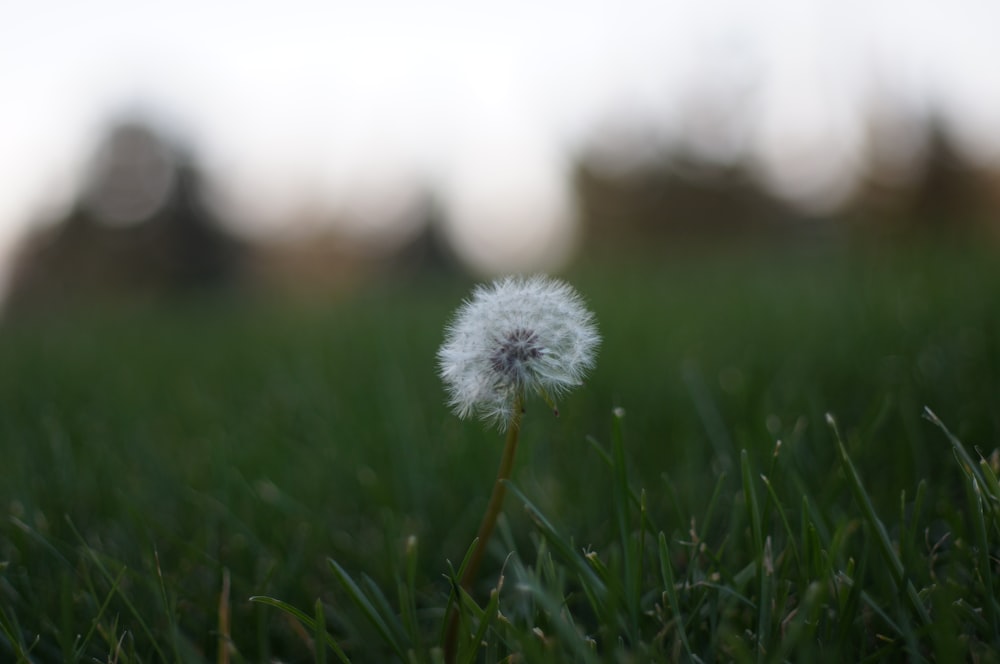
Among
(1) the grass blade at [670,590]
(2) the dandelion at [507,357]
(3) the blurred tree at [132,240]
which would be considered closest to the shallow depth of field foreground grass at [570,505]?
(1) the grass blade at [670,590]

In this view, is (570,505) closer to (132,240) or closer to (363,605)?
(363,605)

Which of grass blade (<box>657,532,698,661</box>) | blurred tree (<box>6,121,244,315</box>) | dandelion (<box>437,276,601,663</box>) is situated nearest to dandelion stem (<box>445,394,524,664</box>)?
dandelion (<box>437,276,601,663</box>)

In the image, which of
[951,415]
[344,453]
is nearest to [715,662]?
[951,415]

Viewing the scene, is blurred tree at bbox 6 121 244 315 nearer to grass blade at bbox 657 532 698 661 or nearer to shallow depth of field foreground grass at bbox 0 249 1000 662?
shallow depth of field foreground grass at bbox 0 249 1000 662

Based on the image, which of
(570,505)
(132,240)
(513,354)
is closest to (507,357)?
(513,354)

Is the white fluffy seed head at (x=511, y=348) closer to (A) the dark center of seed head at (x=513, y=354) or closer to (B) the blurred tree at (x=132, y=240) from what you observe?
(A) the dark center of seed head at (x=513, y=354)
